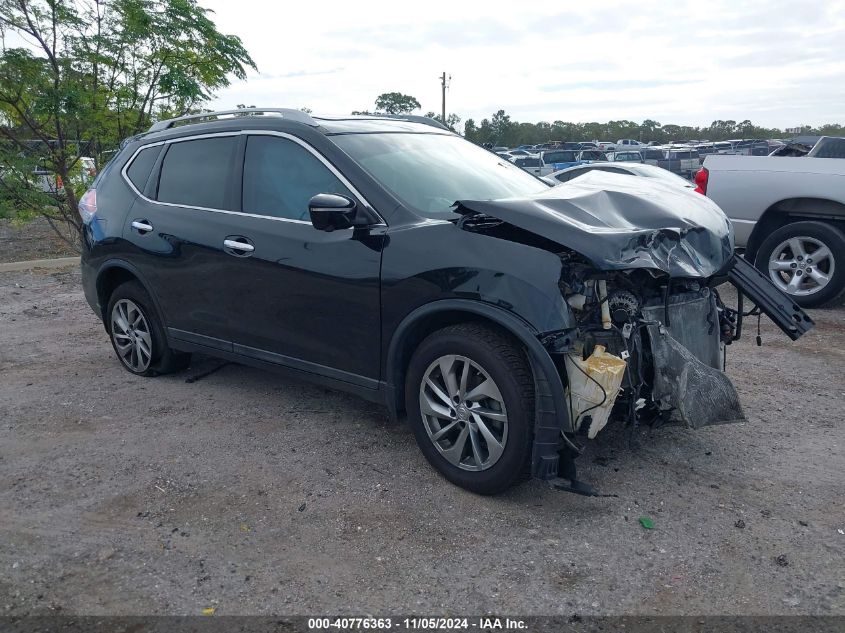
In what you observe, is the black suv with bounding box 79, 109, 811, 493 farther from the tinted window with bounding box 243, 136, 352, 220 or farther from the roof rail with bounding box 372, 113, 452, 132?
the roof rail with bounding box 372, 113, 452, 132

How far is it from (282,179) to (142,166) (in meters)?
1.60

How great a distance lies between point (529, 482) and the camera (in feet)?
12.3

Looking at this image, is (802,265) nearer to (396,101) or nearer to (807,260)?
(807,260)

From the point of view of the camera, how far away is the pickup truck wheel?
7191 millimetres

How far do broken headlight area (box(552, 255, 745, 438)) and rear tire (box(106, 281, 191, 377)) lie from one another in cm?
324

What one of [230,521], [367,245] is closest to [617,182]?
[367,245]

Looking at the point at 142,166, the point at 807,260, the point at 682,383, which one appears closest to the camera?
the point at 682,383

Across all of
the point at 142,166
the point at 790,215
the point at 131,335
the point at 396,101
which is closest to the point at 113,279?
the point at 131,335

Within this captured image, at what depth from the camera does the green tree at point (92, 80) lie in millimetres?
8648

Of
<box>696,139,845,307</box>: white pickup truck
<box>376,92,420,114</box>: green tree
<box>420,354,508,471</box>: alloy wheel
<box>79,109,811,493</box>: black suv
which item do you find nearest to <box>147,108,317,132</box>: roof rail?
<box>79,109,811,493</box>: black suv

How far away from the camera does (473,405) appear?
Answer: 352 centimetres

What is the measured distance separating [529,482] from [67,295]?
23.2 feet

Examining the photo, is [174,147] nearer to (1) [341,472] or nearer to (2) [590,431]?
(1) [341,472]

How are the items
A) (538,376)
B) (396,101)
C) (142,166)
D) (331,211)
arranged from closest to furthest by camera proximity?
1. (538,376)
2. (331,211)
3. (142,166)
4. (396,101)
